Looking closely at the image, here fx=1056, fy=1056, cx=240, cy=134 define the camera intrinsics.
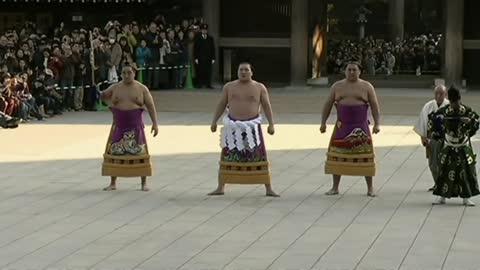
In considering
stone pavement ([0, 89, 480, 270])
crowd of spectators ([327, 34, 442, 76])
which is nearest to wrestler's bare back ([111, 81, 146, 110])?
stone pavement ([0, 89, 480, 270])

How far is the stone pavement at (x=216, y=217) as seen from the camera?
827 cm

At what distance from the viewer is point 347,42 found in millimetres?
29203

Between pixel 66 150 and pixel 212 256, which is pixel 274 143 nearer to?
pixel 66 150

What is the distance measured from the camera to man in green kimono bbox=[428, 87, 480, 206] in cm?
1056

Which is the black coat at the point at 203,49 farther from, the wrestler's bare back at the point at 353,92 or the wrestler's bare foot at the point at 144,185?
the wrestler's bare back at the point at 353,92

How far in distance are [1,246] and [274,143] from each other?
7716 mm

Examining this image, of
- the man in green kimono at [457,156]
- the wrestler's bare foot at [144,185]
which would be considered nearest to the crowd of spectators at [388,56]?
the wrestler's bare foot at [144,185]

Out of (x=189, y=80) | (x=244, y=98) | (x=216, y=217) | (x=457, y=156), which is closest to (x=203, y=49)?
(x=189, y=80)

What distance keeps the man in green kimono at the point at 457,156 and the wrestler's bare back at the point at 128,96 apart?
3.30 metres

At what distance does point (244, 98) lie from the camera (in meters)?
11.2

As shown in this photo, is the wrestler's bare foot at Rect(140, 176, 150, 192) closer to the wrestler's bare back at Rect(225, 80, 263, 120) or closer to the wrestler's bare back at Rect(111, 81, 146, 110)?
the wrestler's bare back at Rect(111, 81, 146, 110)

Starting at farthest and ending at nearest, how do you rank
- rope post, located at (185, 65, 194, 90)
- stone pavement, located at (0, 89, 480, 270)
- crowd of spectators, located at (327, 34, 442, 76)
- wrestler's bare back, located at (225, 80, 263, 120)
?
crowd of spectators, located at (327, 34, 442, 76) < rope post, located at (185, 65, 194, 90) < wrestler's bare back, located at (225, 80, 263, 120) < stone pavement, located at (0, 89, 480, 270)

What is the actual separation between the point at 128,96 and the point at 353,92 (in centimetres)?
246

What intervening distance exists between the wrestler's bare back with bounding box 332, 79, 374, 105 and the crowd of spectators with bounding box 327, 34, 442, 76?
17.2m
